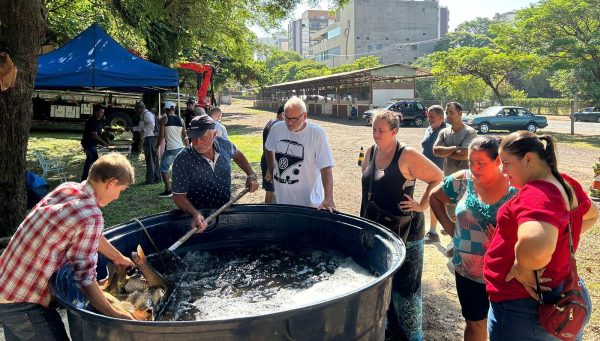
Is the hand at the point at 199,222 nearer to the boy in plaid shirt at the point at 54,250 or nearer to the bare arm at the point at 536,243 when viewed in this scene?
the boy in plaid shirt at the point at 54,250

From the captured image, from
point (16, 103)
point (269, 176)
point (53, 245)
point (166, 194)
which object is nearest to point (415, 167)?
point (269, 176)

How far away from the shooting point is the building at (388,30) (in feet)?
284

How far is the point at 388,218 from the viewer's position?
131 inches

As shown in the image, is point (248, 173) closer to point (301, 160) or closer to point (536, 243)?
point (301, 160)

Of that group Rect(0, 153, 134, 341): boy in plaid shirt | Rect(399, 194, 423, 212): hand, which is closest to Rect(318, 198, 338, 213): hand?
Rect(399, 194, 423, 212): hand

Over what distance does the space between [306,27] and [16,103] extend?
148m

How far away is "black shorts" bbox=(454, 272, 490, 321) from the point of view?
2760 mm

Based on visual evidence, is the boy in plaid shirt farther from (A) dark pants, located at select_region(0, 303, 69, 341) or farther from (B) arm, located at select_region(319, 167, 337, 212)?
(B) arm, located at select_region(319, 167, 337, 212)

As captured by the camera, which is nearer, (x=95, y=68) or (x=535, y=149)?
(x=535, y=149)

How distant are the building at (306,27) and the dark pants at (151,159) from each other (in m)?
130

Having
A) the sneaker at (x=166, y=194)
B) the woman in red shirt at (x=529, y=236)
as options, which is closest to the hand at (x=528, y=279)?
the woman in red shirt at (x=529, y=236)

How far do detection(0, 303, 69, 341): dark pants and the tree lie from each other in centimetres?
2621

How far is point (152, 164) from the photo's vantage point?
384 inches

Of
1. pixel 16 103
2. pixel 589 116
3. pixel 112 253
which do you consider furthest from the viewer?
pixel 589 116
